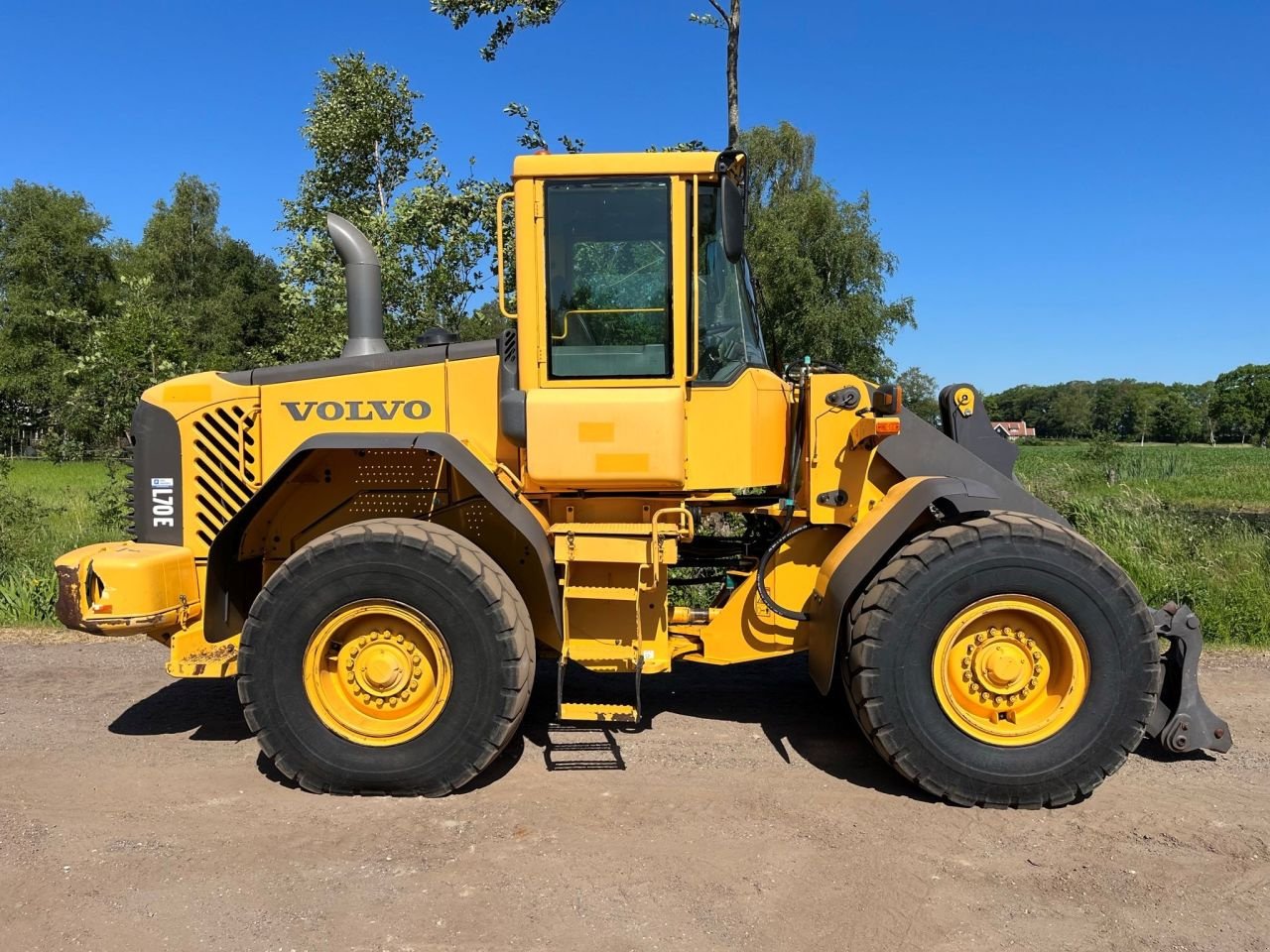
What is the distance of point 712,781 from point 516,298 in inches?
97.9

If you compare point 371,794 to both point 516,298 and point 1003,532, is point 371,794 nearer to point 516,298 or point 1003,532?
point 516,298

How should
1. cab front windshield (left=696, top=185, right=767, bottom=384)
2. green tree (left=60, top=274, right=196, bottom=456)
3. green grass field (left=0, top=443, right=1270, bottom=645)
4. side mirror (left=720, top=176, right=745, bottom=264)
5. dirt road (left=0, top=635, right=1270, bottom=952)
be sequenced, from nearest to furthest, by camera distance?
dirt road (left=0, top=635, right=1270, bottom=952) → side mirror (left=720, top=176, right=745, bottom=264) → cab front windshield (left=696, top=185, right=767, bottom=384) → green grass field (left=0, top=443, right=1270, bottom=645) → green tree (left=60, top=274, right=196, bottom=456)

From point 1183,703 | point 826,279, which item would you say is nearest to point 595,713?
point 1183,703

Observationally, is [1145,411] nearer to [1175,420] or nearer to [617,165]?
[1175,420]

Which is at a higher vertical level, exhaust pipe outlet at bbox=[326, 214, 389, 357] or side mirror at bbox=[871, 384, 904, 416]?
exhaust pipe outlet at bbox=[326, 214, 389, 357]

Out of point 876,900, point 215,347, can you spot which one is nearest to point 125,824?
point 876,900

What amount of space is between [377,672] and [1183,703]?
394 cm

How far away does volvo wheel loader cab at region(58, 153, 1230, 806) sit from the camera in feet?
12.0

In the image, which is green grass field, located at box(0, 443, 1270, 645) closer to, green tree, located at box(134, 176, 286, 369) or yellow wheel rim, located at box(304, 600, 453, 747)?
yellow wheel rim, located at box(304, 600, 453, 747)


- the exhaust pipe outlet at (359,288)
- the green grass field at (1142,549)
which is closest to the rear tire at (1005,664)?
the exhaust pipe outlet at (359,288)

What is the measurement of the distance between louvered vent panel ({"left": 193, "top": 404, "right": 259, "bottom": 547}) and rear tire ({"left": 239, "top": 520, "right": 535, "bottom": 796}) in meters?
0.80

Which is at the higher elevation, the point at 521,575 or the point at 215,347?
the point at 215,347

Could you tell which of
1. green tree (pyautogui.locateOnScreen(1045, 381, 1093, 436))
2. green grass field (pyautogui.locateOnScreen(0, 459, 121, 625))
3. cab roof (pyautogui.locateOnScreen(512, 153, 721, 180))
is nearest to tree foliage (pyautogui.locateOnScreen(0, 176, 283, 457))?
green grass field (pyautogui.locateOnScreen(0, 459, 121, 625))

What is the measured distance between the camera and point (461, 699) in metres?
3.71
